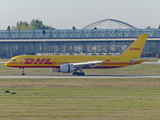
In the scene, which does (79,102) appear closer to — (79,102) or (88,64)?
(79,102)

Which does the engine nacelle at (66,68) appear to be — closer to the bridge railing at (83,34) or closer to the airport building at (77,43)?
the airport building at (77,43)

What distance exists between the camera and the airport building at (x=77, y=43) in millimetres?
119375

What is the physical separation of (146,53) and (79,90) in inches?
3558

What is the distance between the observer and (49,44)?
12144cm

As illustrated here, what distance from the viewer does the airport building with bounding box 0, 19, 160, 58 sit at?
11938cm

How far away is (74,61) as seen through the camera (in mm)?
57000

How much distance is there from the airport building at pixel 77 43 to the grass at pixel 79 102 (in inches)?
3173

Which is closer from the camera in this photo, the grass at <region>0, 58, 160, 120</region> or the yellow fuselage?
the grass at <region>0, 58, 160, 120</region>

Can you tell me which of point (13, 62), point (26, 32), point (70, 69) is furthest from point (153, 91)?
point (26, 32)

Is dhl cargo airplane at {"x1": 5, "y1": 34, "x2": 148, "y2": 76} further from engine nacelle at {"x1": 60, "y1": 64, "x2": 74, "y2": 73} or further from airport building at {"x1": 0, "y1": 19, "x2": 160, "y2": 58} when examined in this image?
airport building at {"x1": 0, "y1": 19, "x2": 160, "y2": 58}

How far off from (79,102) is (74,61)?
93.1 feet

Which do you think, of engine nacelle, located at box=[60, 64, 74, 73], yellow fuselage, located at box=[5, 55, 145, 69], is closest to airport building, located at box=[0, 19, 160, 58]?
yellow fuselage, located at box=[5, 55, 145, 69]

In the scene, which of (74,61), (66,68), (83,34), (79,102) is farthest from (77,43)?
(79,102)

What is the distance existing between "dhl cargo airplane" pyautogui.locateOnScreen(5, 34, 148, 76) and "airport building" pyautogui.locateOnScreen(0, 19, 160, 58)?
60.3m
